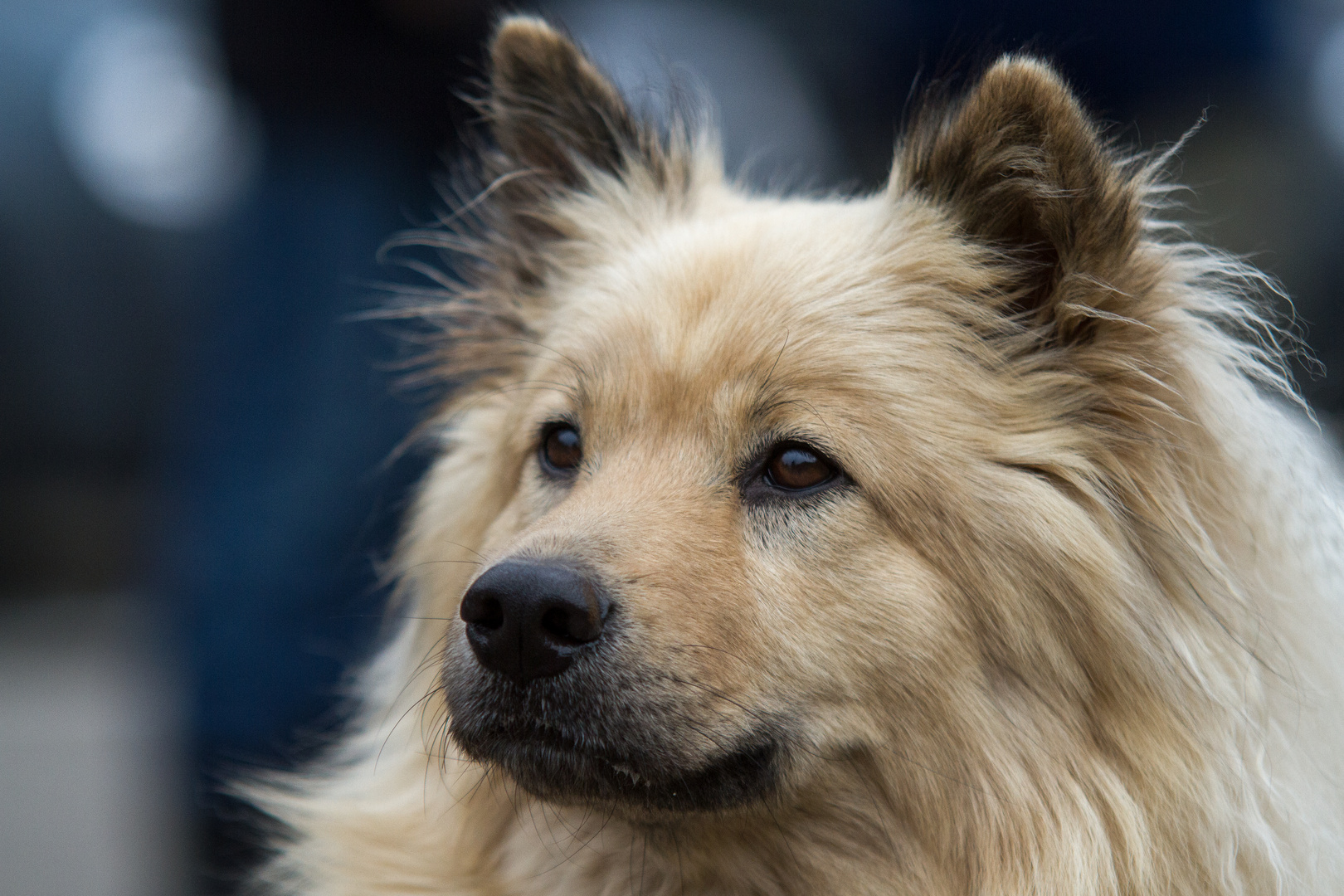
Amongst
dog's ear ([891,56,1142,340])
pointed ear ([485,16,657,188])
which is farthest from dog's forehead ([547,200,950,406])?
pointed ear ([485,16,657,188])

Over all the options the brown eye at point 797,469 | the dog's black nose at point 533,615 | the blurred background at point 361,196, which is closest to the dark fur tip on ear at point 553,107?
the blurred background at point 361,196

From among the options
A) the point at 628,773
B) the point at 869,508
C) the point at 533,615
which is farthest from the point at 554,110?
the point at 628,773

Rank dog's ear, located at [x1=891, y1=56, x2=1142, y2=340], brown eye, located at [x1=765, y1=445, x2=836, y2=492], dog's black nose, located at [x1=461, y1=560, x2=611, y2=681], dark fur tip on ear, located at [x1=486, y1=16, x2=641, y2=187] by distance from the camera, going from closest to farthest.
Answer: dog's black nose, located at [x1=461, y1=560, x2=611, y2=681]
dog's ear, located at [x1=891, y1=56, x2=1142, y2=340]
brown eye, located at [x1=765, y1=445, x2=836, y2=492]
dark fur tip on ear, located at [x1=486, y1=16, x2=641, y2=187]

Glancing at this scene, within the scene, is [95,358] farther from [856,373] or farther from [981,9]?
[856,373]

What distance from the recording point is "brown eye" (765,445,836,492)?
203cm

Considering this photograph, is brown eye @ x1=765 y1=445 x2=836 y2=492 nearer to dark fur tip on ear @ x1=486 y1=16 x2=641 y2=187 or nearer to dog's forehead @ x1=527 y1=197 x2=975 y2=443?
dog's forehead @ x1=527 y1=197 x2=975 y2=443

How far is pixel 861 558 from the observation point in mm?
1949

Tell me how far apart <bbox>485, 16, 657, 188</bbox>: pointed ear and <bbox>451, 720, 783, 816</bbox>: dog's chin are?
1.62 meters

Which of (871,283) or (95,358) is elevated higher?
(871,283)

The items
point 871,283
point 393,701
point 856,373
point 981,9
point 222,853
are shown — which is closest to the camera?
point 856,373

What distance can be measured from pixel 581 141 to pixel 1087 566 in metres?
1.70

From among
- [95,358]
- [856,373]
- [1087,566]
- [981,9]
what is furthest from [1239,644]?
[95,358]

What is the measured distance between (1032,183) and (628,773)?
52.0 inches

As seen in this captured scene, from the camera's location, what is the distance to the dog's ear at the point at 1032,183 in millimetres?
1876
